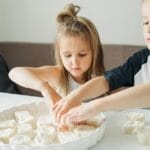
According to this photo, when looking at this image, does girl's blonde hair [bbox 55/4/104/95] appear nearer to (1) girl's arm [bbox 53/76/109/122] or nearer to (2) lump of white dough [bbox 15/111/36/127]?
(1) girl's arm [bbox 53/76/109/122]

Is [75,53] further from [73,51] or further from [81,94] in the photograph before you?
[81,94]

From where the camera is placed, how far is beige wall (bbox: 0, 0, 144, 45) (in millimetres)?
2066

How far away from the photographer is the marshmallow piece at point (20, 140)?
2.76 ft

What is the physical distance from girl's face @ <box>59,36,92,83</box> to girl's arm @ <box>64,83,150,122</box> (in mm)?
382

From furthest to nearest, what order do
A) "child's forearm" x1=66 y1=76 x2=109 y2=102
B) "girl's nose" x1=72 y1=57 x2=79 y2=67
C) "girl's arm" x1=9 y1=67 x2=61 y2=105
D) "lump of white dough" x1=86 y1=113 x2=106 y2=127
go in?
"girl's nose" x1=72 y1=57 x2=79 y2=67
"girl's arm" x1=9 y1=67 x2=61 y2=105
"child's forearm" x1=66 y1=76 x2=109 y2=102
"lump of white dough" x1=86 y1=113 x2=106 y2=127

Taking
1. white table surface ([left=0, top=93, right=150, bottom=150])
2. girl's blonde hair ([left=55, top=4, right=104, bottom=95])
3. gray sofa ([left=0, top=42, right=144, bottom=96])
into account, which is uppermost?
girl's blonde hair ([left=55, top=4, right=104, bottom=95])

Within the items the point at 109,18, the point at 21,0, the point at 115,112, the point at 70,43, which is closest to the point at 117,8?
the point at 109,18

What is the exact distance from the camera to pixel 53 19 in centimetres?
228

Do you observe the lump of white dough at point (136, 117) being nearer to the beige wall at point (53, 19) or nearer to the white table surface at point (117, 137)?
the white table surface at point (117, 137)

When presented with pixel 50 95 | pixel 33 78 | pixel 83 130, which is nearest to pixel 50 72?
pixel 33 78

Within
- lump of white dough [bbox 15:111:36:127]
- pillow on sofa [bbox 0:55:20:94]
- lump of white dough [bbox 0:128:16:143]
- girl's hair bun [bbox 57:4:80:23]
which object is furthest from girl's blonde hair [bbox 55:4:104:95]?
pillow on sofa [bbox 0:55:20:94]

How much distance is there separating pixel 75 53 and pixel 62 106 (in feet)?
1.23

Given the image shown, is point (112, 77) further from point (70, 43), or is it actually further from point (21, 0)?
point (21, 0)

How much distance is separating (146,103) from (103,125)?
18cm
